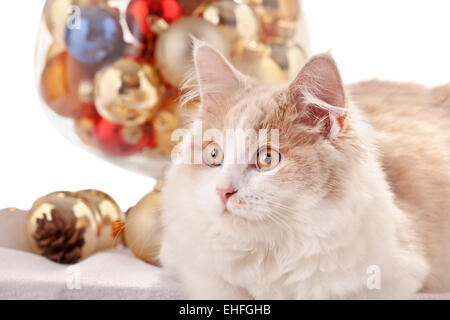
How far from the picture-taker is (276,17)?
62.4 inches

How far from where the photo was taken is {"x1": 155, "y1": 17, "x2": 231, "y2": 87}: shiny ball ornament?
1399 millimetres

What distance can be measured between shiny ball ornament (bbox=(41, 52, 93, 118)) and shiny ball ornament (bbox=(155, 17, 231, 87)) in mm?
207

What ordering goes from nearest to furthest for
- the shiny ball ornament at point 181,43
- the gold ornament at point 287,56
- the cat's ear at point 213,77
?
the cat's ear at point 213,77, the shiny ball ornament at point 181,43, the gold ornament at point 287,56

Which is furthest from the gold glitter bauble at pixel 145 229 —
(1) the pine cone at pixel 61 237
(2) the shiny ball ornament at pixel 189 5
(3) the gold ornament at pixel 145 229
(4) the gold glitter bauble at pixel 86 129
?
(2) the shiny ball ornament at pixel 189 5

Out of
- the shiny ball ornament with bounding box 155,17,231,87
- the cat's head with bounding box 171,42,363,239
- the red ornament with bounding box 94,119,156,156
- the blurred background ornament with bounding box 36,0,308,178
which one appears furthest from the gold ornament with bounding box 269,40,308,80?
the cat's head with bounding box 171,42,363,239

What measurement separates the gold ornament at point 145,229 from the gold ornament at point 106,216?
0.05 m

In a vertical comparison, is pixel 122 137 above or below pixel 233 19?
below

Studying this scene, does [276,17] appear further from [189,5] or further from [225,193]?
[225,193]

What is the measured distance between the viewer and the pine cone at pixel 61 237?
1440 millimetres

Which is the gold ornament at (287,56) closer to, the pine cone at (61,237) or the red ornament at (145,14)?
the red ornament at (145,14)

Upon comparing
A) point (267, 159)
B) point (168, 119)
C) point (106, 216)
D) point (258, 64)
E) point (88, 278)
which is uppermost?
point (258, 64)

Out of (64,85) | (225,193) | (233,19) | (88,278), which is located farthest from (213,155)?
(64,85)

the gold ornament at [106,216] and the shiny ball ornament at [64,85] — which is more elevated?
the shiny ball ornament at [64,85]

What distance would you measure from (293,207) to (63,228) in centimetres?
70
